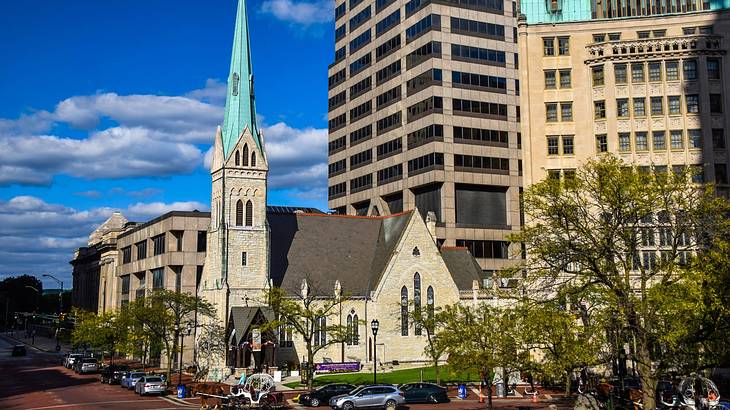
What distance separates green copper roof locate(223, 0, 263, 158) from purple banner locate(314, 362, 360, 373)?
2101cm

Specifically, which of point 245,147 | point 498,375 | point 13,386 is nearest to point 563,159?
point 498,375

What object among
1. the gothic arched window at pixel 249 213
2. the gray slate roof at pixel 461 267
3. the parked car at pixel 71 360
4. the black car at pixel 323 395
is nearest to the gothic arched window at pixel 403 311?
the gray slate roof at pixel 461 267

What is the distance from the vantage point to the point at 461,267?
2894 inches

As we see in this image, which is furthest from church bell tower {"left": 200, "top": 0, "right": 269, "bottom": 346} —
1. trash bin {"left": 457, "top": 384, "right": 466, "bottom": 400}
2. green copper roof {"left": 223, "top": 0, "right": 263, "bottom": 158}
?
trash bin {"left": 457, "top": 384, "right": 466, "bottom": 400}

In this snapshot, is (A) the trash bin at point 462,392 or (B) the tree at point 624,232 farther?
(A) the trash bin at point 462,392

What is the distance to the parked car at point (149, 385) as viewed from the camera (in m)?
48.8

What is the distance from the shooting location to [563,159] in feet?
202

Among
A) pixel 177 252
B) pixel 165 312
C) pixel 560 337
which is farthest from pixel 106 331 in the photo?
pixel 560 337

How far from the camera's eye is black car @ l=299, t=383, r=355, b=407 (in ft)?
140

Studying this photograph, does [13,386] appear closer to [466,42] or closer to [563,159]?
[563,159]

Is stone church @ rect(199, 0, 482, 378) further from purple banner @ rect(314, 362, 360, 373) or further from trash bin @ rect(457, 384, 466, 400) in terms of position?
trash bin @ rect(457, 384, 466, 400)

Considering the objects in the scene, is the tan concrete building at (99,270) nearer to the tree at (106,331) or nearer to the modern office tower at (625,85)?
the tree at (106,331)

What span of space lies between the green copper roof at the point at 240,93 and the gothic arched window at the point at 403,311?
759 inches

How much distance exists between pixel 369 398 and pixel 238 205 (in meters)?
30.4
